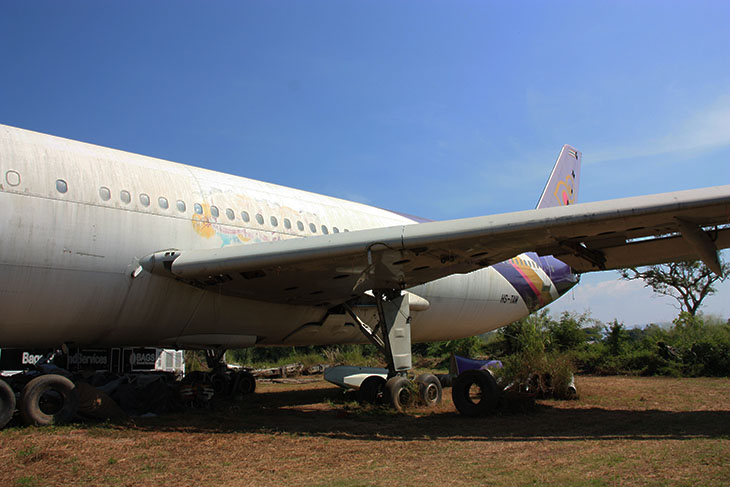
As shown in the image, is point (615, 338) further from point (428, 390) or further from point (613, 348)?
point (428, 390)

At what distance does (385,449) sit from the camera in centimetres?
626

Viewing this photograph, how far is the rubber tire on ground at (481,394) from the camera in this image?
29.9ft

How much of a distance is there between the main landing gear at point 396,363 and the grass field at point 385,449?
761 mm

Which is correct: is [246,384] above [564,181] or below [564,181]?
below

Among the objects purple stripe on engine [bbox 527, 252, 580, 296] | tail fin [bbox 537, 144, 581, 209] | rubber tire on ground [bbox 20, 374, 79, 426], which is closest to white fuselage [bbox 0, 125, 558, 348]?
rubber tire on ground [bbox 20, 374, 79, 426]

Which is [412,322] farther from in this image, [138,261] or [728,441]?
Answer: [728,441]

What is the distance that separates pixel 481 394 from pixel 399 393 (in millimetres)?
1550

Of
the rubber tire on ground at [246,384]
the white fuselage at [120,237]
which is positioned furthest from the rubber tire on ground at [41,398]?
the rubber tire on ground at [246,384]

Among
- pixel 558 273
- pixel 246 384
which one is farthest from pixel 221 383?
pixel 558 273

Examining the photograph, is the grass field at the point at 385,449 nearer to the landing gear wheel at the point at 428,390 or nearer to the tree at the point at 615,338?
the landing gear wheel at the point at 428,390

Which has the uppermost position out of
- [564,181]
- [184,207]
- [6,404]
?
[564,181]

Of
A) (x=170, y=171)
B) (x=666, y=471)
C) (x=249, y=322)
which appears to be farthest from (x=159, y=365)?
(x=666, y=471)

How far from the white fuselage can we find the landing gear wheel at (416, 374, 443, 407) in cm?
257

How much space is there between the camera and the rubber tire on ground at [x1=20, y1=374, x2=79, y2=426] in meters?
6.89
